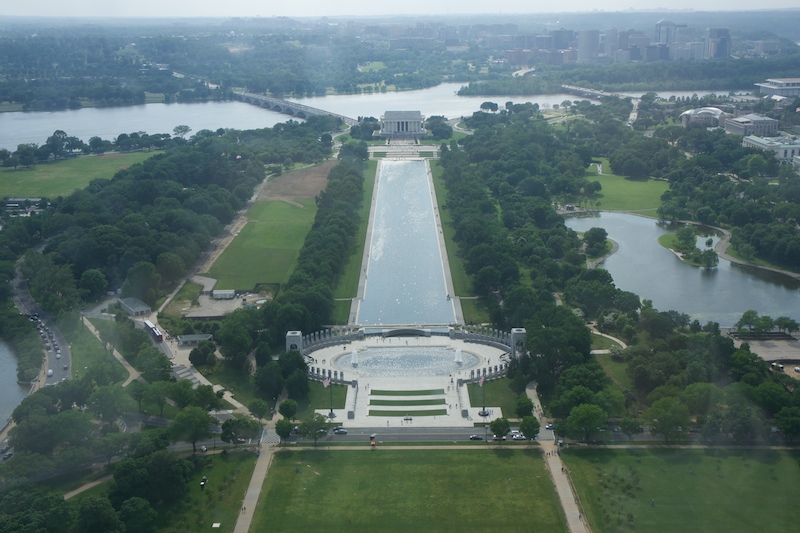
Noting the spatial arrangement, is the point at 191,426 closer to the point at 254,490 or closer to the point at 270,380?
→ the point at 254,490

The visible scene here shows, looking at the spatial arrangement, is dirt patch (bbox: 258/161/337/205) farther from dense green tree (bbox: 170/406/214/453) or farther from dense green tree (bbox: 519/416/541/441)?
dense green tree (bbox: 519/416/541/441)

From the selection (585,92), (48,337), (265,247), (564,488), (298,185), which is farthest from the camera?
(585,92)

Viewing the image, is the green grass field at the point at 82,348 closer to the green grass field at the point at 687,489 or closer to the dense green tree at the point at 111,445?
the dense green tree at the point at 111,445

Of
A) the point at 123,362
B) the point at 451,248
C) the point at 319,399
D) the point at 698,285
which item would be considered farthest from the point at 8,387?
the point at 698,285

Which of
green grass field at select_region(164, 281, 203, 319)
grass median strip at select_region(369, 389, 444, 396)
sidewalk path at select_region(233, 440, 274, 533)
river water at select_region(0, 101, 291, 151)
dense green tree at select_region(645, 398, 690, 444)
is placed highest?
river water at select_region(0, 101, 291, 151)

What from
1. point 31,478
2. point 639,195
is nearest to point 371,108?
point 639,195

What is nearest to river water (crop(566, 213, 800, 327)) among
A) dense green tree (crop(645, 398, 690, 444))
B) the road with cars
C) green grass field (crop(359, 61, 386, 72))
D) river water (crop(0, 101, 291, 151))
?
dense green tree (crop(645, 398, 690, 444))
